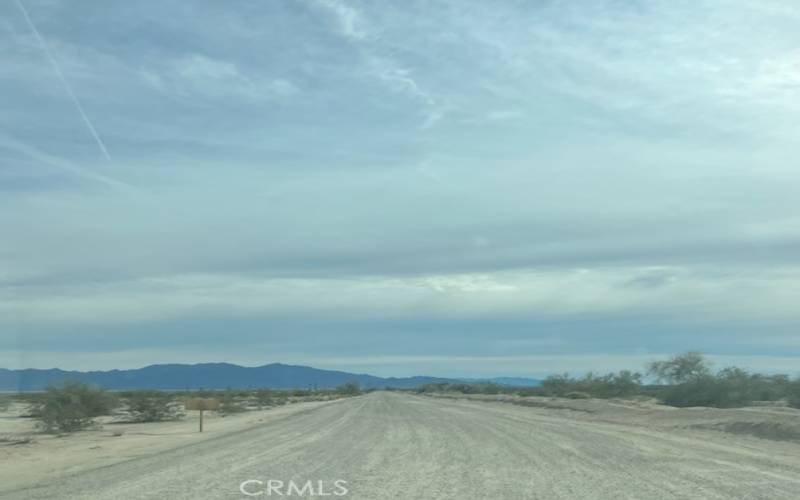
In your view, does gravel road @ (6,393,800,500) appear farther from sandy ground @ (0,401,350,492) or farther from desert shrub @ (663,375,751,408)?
desert shrub @ (663,375,751,408)

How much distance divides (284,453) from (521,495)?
38.3ft

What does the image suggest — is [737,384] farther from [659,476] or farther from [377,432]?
[659,476]

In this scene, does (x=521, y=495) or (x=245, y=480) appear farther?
(x=245, y=480)

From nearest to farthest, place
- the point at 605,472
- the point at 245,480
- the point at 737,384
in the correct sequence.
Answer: the point at 245,480
the point at 605,472
the point at 737,384

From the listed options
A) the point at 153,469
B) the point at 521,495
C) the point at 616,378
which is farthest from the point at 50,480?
the point at 616,378

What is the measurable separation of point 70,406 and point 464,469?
1431 inches

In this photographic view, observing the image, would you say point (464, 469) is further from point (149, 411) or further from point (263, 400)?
point (263, 400)

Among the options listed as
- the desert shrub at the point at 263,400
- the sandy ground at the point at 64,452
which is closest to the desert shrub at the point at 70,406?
the sandy ground at the point at 64,452

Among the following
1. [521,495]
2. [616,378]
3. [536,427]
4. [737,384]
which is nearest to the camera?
[521,495]

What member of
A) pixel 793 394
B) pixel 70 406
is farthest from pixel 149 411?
pixel 793 394

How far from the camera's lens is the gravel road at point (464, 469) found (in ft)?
56.7

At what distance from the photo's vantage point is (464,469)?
2148 cm

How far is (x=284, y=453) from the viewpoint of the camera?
26906mm

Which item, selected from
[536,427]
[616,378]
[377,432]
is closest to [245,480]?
[377,432]
